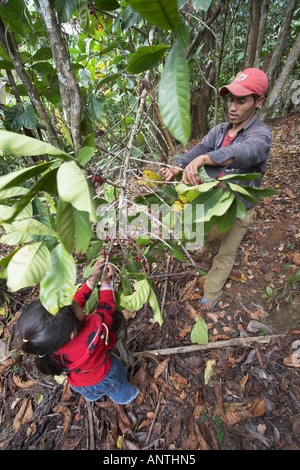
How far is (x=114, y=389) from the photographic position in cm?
138

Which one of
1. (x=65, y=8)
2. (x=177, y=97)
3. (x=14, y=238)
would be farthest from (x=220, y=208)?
(x=65, y=8)

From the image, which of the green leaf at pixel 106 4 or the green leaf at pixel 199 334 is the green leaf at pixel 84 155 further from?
the green leaf at pixel 199 334

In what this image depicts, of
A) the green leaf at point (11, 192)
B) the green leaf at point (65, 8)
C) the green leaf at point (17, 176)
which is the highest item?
the green leaf at point (65, 8)

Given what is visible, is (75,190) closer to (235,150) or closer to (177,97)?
(177,97)

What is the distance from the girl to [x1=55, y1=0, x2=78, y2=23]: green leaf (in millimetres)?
926

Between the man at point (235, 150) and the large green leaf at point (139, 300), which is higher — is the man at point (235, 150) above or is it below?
above

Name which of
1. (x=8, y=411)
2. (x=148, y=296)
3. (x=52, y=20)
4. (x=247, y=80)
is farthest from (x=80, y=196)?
(x=8, y=411)

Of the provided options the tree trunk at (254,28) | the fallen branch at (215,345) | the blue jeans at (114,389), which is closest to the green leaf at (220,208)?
the blue jeans at (114,389)

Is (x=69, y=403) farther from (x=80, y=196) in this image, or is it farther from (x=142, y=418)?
(x=80, y=196)

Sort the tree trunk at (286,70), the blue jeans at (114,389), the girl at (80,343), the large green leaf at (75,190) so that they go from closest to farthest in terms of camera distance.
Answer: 1. the large green leaf at (75,190)
2. the girl at (80,343)
3. the blue jeans at (114,389)
4. the tree trunk at (286,70)

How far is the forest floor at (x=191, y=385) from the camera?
1332mm

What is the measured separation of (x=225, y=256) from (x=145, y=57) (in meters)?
1.51

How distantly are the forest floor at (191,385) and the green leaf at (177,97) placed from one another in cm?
164

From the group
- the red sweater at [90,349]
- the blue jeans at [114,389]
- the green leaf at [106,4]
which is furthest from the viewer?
the blue jeans at [114,389]
